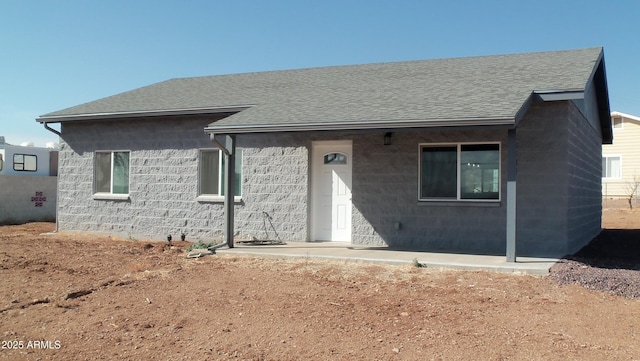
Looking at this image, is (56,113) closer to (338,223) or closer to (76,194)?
(76,194)

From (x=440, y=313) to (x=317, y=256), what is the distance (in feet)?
13.4

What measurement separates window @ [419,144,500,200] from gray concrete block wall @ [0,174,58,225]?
55.1 feet

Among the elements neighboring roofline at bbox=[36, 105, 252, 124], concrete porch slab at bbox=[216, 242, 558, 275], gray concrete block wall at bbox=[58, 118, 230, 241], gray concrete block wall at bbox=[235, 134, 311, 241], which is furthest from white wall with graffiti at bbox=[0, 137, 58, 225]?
concrete porch slab at bbox=[216, 242, 558, 275]

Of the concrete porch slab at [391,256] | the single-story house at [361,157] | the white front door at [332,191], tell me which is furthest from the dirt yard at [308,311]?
the white front door at [332,191]

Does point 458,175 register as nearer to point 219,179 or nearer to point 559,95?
point 559,95

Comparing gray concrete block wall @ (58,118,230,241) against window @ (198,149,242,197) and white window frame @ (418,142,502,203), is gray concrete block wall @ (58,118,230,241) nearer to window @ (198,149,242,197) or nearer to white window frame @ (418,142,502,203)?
window @ (198,149,242,197)

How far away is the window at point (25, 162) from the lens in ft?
76.6

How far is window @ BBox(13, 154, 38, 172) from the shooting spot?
23.4m

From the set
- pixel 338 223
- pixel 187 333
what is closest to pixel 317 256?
pixel 338 223

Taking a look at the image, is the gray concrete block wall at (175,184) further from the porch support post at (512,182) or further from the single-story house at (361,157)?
the porch support post at (512,182)

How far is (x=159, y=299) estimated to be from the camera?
7.26 m

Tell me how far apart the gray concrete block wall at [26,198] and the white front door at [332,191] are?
1407 centimetres

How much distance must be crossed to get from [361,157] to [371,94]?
1470mm

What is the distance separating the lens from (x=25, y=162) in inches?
937
